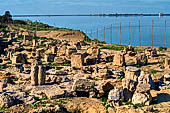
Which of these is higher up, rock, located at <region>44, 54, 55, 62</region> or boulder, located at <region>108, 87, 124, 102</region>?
rock, located at <region>44, 54, 55, 62</region>

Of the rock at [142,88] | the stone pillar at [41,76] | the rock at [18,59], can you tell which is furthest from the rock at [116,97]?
the rock at [18,59]

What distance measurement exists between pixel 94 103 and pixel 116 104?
36.7 inches

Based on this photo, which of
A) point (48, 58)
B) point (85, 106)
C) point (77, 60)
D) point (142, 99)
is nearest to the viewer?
point (85, 106)

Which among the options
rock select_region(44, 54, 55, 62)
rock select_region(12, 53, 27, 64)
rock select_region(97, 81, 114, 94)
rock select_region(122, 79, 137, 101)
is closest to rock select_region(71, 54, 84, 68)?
rock select_region(44, 54, 55, 62)

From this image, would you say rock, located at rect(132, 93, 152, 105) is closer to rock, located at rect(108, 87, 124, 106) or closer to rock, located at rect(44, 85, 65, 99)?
rock, located at rect(108, 87, 124, 106)

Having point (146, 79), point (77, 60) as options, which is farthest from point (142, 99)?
point (77, 60)

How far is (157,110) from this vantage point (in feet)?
37.6

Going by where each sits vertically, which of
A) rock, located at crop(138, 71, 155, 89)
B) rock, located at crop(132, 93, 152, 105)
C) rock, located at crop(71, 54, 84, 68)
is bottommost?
rock, located at crop(132, 93, 152, 105)

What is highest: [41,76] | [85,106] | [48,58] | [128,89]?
[48,58]

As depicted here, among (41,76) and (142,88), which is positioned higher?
(41,76)

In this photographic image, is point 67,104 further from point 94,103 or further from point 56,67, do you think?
point 56,67

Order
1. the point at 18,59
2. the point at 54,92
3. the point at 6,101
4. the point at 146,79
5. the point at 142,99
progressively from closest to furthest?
the point at 6,101 < the point at 142,99 < the point at 54,92 < the point at 146,79 < the point at 18,59

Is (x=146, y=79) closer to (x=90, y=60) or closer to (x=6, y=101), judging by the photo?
(x=6, y=101)

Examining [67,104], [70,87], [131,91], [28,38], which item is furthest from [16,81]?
[28,38]
